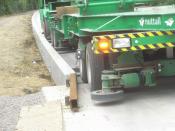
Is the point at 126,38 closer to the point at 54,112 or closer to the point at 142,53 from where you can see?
the point at 142,53

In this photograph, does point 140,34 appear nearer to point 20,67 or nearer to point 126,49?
point 126,49

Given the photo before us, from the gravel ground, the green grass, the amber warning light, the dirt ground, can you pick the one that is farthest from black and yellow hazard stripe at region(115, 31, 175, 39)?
the green grass

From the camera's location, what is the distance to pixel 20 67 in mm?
17219

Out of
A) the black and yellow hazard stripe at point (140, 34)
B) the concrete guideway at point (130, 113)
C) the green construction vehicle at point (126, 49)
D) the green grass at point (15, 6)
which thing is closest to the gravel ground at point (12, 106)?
the concrete guideway at point (130, 113)

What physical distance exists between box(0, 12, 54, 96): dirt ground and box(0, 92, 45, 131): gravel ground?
41.6 inches

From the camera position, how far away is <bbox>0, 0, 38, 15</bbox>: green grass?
59.5 meters

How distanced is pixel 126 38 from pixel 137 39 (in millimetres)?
180

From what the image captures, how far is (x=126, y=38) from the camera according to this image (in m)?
8.45

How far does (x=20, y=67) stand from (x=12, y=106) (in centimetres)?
676

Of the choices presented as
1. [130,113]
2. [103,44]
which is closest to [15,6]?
[103,44]

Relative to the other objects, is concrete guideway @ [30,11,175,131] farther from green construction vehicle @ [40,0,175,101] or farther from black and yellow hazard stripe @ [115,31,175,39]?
black and yellow hazard stripe @ [115,31,175,39]

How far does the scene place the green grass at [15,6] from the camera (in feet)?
195

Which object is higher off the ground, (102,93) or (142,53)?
(142,53)

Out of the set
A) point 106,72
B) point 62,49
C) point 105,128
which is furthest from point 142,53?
point 62,49
